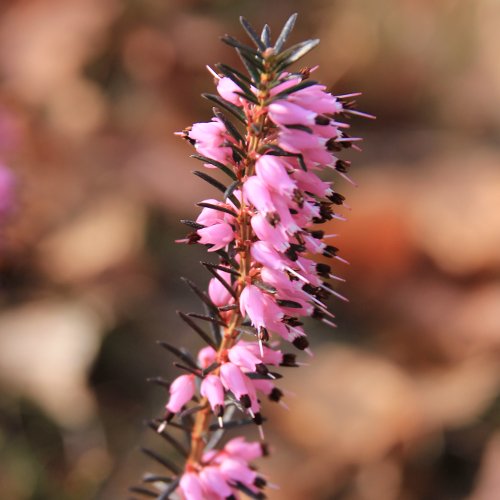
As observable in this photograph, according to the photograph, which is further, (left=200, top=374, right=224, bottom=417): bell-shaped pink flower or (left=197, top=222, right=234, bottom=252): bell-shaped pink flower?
(left=200, top=374, right=224, bottom=417): bell-shaped pink flower

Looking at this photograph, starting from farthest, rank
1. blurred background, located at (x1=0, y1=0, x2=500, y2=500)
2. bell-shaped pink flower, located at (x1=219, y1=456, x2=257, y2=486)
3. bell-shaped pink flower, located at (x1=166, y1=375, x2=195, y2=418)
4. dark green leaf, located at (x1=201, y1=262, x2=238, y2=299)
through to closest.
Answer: blurred background, located at (x1=0, y1=0, x2=500, y2=500) → bell-shaped pink flower, located at (x1=219, y1=456, x2=257, y2=486) → bell-shaped pink flower, located at (x1=166, y1=375, x2=195, y2=418) → dark green leaf, located at (x1=201, y1=262, x2=238, y2=299)

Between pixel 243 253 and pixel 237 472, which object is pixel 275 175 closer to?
pixel 243 253

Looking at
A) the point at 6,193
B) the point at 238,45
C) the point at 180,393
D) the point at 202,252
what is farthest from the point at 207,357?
the point at 202,252

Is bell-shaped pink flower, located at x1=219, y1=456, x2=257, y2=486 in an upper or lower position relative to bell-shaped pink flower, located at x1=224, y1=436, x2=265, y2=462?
lower

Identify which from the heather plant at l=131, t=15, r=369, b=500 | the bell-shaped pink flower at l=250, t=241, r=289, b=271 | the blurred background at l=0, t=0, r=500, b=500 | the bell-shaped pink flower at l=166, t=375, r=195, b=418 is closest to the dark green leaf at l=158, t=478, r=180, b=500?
the heather plant at l=131, t=15, r=369, b=500

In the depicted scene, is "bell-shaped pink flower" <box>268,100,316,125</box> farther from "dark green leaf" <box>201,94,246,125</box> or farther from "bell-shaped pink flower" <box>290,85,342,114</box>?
"dark green leaf" <box>201,94,246,125</box>

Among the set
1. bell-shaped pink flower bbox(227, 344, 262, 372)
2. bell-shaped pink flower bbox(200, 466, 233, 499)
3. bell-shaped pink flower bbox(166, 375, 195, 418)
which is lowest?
bell-shaped pink flower bbox(200, 466, 233, 499)
